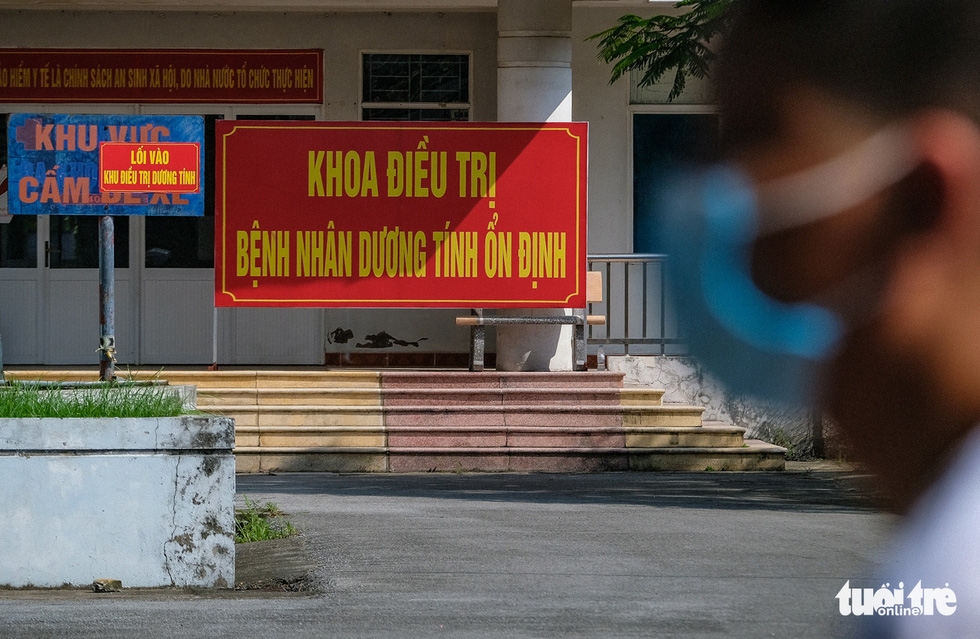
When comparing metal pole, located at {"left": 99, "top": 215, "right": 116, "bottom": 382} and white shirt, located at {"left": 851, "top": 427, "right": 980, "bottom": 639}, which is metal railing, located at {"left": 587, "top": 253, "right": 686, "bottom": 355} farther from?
white shirt, located at {"left": 851, "top": 427, "right": 980, "bottom": 639}

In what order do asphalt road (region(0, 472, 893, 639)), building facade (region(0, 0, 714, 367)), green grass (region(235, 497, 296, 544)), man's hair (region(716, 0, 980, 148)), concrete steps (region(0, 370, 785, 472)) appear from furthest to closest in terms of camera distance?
1. building facade (region(0, 0, 714, 367))
2. concrete steps (region(0, 370, 785, 472))
3. green grass (region(235, 497, 296, 544))
4. asphalt road (region(0, 472, 893, 639))
5. man's hair (region(716, 0, 980, 148))

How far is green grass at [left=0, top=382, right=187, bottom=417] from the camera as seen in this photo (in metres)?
6.05

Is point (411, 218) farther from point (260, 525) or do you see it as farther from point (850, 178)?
point (850, 178)

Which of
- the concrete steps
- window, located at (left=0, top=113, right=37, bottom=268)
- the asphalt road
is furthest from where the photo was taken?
window, located at (left=0, top=113, right=37, bottom=268)

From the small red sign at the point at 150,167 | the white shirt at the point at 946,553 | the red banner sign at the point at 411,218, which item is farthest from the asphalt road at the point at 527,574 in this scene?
the red banner sign at the point at 411,218

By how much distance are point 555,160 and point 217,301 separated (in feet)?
11.7

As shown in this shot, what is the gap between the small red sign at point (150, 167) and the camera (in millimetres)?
10219

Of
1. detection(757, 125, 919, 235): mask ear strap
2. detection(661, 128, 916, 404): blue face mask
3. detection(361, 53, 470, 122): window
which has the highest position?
detection(361, 53, 470, 122): window

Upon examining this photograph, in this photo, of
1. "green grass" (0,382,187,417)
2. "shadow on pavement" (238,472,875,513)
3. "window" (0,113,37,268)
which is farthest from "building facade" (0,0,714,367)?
"green grass" (0,382,187,417)

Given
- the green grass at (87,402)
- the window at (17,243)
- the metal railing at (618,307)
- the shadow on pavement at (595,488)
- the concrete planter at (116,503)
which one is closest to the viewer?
the concrete planter at (116,503)

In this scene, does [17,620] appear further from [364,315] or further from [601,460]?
[364,315]

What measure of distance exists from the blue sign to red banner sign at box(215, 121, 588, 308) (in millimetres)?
1516

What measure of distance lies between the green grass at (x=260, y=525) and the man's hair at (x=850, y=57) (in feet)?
21.5

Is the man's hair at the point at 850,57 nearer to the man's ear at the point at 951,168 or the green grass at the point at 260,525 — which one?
the man's ear at the point at 951,168
